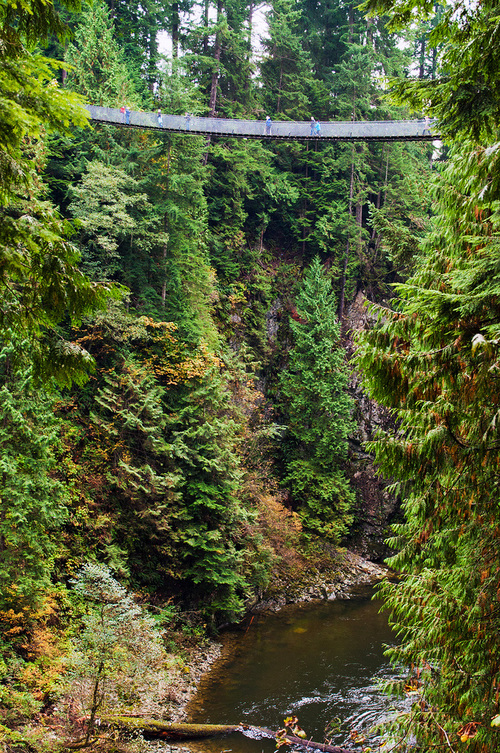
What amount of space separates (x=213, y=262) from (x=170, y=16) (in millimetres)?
15518

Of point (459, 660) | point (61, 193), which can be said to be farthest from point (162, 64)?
point (459, 660)

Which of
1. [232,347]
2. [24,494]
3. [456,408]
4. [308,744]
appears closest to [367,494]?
[232,347]

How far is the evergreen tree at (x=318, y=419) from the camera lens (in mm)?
20359

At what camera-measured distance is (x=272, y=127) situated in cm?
1909

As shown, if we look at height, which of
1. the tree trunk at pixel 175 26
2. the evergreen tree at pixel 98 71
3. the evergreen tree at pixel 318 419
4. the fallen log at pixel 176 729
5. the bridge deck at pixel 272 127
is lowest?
the fallen log at pixel 176 729

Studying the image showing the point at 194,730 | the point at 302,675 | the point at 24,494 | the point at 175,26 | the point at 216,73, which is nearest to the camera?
the point at 194,730

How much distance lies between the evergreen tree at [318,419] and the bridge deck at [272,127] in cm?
595

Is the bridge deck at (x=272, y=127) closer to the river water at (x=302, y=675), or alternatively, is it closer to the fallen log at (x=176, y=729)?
the river water at (x=302, y=675)

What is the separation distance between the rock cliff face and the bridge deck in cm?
670

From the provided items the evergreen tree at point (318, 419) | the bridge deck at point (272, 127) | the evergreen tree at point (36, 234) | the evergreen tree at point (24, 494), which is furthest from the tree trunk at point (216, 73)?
the evergreen tree at point (36, 234)

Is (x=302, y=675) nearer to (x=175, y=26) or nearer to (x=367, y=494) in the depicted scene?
(x=367, y=494)

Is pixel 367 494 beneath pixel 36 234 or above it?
beneath

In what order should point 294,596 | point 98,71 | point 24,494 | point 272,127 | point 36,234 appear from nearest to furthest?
point 36,234 < point 24,494 < point 294,596 < point 98,71 < point 272,127

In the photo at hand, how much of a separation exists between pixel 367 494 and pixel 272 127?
15.6 m
